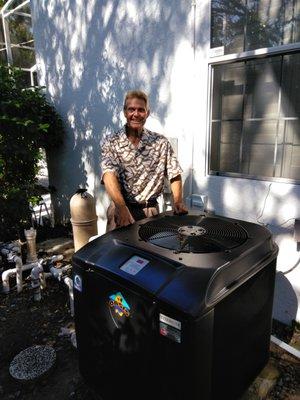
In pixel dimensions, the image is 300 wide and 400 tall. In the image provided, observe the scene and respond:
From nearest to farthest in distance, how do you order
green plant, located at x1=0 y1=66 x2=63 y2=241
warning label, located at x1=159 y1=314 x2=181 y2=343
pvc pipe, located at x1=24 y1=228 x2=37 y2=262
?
warning label, located at x1=159 y1=314 x2=181 y2=343 → pvc pipe, located at x1=24 y1=228 x2=37 y2=262 → green plant, located at x1=0 y1=66 x2=63 y2=241

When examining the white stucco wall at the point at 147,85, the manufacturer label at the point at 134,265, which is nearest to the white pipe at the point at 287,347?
the white stucco wall at the point at 147,85

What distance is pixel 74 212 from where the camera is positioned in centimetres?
432

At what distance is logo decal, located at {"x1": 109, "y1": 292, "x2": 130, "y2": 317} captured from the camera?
1571 millimetres

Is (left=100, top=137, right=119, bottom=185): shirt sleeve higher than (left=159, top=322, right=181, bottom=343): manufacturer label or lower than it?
higher

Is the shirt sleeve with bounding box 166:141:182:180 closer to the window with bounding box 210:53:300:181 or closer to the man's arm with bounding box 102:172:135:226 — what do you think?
the man's arm with bounding box 102:172:135:226

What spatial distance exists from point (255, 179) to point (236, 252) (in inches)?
55.0

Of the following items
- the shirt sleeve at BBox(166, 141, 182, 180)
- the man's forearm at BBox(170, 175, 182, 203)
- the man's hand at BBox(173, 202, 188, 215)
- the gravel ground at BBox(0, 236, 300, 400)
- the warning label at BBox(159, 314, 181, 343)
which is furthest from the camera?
the shirt sleeve at BBox(166, 141, 182, 180)

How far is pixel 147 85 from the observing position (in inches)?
141

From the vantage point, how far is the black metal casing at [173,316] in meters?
1.37

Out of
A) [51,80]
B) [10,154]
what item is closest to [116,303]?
[10,154]

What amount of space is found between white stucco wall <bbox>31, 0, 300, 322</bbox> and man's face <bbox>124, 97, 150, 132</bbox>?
817 millimetres

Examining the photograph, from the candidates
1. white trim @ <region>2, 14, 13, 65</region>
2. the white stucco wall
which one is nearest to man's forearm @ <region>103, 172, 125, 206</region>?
the white stucco wall

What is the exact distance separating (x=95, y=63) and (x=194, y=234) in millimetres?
3439

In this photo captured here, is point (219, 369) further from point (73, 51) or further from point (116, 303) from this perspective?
point (73, 51)
